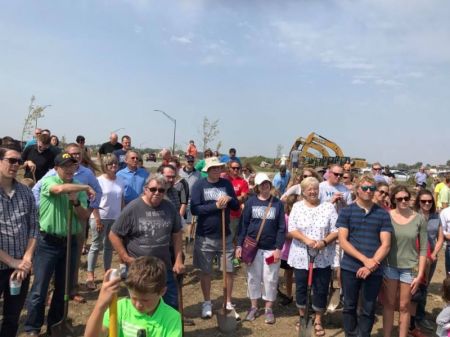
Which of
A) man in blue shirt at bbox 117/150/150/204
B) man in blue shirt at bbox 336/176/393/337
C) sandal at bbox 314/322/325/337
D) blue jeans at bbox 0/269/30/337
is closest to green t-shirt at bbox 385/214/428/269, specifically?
man in blue shirt at bbox 336/176/393/337

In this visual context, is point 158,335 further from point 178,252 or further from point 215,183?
point 215,183

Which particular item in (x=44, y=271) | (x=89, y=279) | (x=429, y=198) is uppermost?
(x=429, y=198)

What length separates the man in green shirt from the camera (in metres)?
4.26

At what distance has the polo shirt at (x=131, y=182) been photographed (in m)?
6.41

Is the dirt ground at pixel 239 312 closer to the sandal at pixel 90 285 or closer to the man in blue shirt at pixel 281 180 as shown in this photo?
the sandal at pixel 90 285

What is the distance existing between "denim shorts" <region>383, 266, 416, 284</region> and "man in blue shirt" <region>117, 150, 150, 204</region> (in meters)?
3.79

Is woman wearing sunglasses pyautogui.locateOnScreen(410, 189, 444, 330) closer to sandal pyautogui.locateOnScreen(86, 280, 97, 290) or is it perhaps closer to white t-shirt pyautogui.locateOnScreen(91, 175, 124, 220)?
white t-shirt pyautogui.locateOnScreen(91, 175, 124, 220)

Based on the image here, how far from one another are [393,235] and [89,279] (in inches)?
174

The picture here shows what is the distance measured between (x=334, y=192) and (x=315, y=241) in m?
1.72

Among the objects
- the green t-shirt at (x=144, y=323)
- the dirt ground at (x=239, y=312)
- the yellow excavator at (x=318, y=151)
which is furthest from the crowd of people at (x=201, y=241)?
the yellow excavator at (x=318, y=151)

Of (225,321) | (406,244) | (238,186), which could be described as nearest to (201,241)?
(225,321)

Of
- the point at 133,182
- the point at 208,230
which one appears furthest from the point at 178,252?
the point at 133,182

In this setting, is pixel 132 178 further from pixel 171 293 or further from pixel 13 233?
pixel 13 233

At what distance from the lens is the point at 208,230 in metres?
5.54
